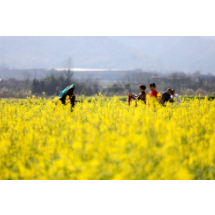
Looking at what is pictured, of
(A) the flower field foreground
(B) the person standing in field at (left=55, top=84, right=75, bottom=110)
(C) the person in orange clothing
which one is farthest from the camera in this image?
(C) the person in orange clothing

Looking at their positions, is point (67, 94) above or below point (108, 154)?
above

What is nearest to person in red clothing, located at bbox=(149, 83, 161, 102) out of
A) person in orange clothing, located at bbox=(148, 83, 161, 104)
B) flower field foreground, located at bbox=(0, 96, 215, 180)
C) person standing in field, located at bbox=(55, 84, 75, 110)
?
person in orange clothing, located at bbox=(148, 83, 161, 104)

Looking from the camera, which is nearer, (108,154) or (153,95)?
(108,154)

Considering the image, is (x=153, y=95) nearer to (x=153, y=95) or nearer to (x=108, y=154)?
(x=153, y=95)

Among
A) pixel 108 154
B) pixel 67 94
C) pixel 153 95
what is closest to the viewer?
pixel 108 154

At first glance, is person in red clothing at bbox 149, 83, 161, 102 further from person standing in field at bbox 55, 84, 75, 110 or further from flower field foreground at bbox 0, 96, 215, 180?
person standing in field at bbox 55, 84, 75, 110

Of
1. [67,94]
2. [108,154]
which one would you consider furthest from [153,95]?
[108,154]

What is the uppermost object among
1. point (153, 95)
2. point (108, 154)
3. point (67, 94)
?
point (153, 95)

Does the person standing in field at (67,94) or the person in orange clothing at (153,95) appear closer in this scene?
the person standing in field at (67,94)

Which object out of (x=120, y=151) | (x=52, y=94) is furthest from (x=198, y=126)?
(x=52, y=94)

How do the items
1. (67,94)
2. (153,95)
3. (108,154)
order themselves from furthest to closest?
1. (153,95)
2. (67,94)
3. (108,154)

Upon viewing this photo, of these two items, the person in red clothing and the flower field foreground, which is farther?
the person in red clothing

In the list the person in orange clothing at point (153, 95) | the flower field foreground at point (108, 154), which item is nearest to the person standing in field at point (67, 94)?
the flower field foreground at point (108, 154)

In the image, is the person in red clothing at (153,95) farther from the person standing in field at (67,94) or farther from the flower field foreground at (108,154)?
the person standing in field at (67,94)
